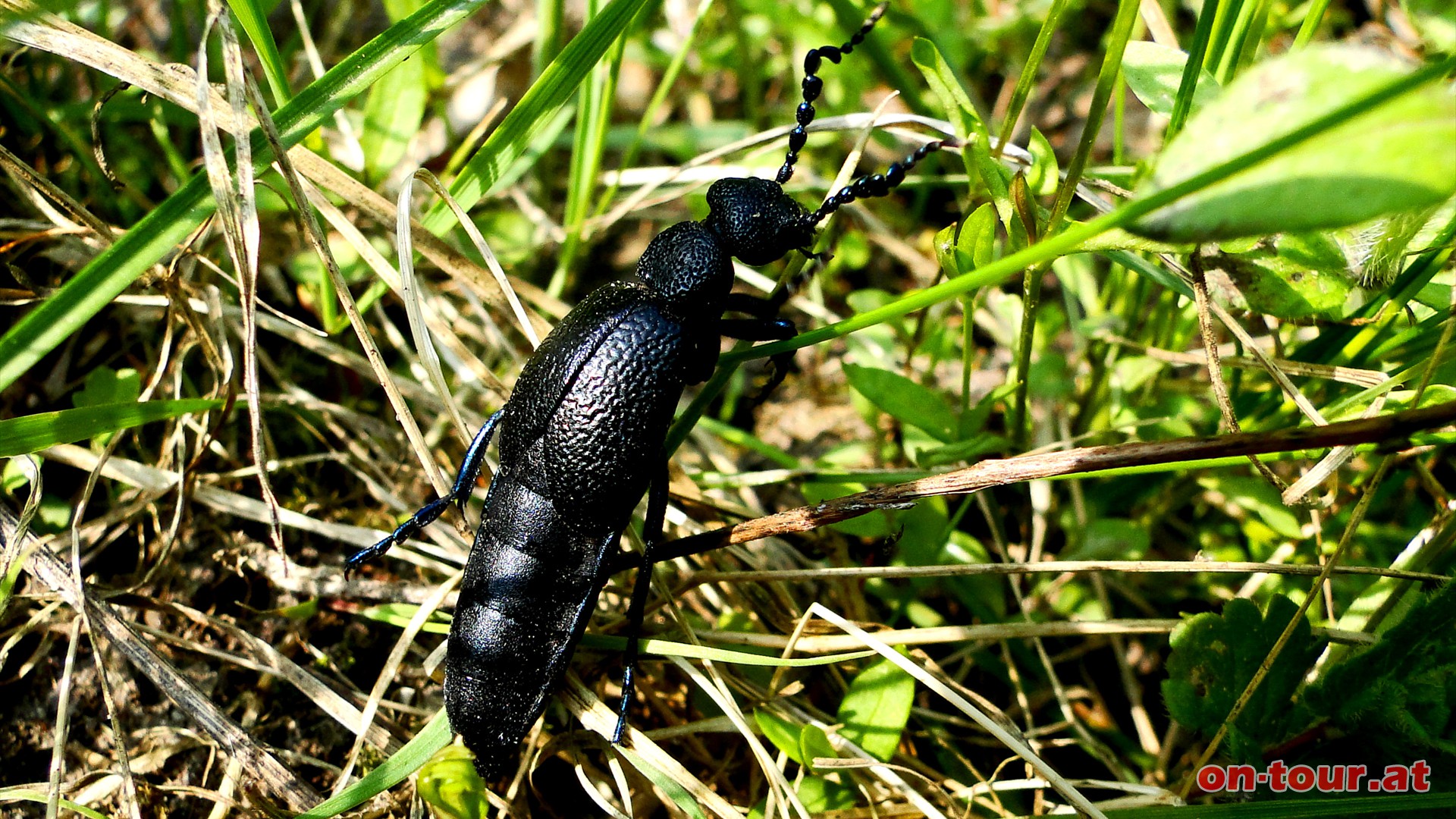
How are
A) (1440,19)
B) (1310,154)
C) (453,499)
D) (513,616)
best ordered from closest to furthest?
(1310,154), (1440,19), (513,616), (453,499)

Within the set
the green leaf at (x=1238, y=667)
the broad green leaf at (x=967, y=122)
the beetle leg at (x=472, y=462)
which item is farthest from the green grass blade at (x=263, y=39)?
the green leaf at (x=1238, y=667)

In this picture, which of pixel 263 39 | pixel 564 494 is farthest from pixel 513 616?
pixel 263 39

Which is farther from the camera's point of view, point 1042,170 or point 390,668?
point 390,668

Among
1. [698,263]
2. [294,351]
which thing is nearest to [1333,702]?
[698,263]

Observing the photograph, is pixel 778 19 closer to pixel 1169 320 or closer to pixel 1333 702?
pixel 1169 320

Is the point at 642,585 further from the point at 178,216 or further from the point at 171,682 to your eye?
the point at 178,216

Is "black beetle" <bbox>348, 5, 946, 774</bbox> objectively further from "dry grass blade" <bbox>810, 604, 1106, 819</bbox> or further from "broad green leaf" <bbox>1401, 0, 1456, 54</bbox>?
"broad green leaf" <bbox>1401, 0, 1456, 54</bbox>
